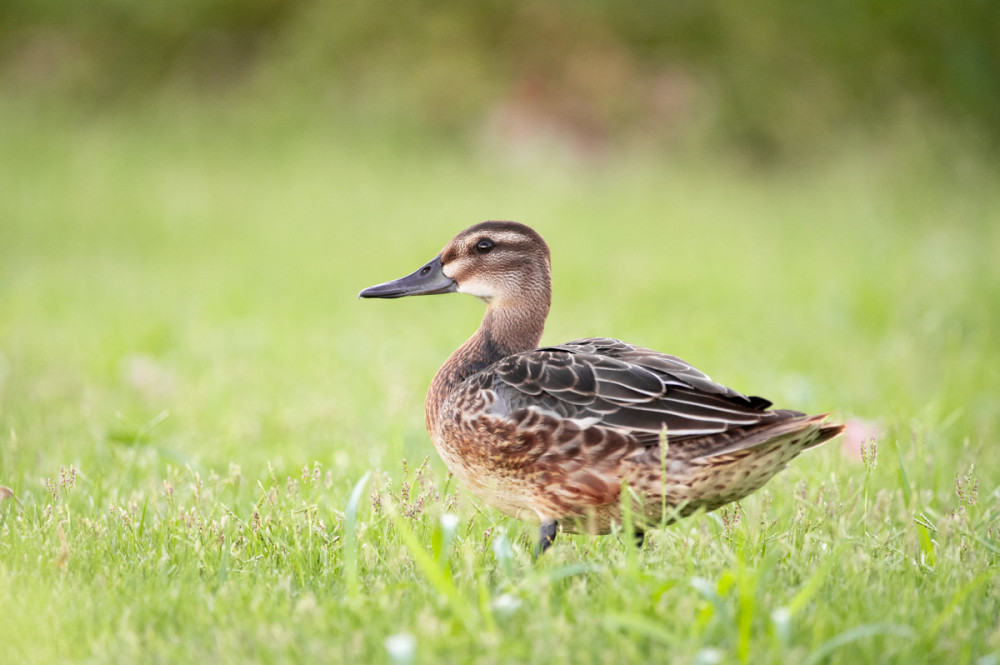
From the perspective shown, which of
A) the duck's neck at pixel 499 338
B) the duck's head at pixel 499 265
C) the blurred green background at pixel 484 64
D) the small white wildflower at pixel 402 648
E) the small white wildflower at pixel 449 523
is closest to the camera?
the small white wildflower at pixel 402 648

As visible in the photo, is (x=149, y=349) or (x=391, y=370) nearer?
(x=391, y=370)

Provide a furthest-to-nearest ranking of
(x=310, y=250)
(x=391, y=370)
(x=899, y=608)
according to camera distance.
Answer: (x=310, y=250)
(x=391, y=370)
(x=899, y=608)

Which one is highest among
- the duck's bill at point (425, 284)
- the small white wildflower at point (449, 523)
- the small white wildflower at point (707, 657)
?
the duck's bill at point (425, 284)

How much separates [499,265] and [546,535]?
A: 111 centimetres

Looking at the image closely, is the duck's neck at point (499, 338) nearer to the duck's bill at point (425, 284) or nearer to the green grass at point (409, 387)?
the duck's bill at point (425, 284)

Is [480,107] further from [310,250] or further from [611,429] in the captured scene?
[611,429]

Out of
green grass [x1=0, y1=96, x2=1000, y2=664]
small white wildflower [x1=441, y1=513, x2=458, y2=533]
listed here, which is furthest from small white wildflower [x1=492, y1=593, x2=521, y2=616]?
small white wildflower [x1=441, y1=513, x2=458, y2=533]

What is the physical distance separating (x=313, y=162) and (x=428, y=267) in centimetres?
1031

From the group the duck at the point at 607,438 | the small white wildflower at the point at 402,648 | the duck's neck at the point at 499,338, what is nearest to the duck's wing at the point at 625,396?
the duck at the point at 607,438

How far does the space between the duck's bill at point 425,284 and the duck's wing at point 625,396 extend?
2.00ft

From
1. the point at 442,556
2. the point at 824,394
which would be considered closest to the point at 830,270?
the point at 824,394

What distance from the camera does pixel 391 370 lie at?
605 cm

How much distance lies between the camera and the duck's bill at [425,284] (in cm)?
377

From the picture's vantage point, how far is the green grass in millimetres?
2420
